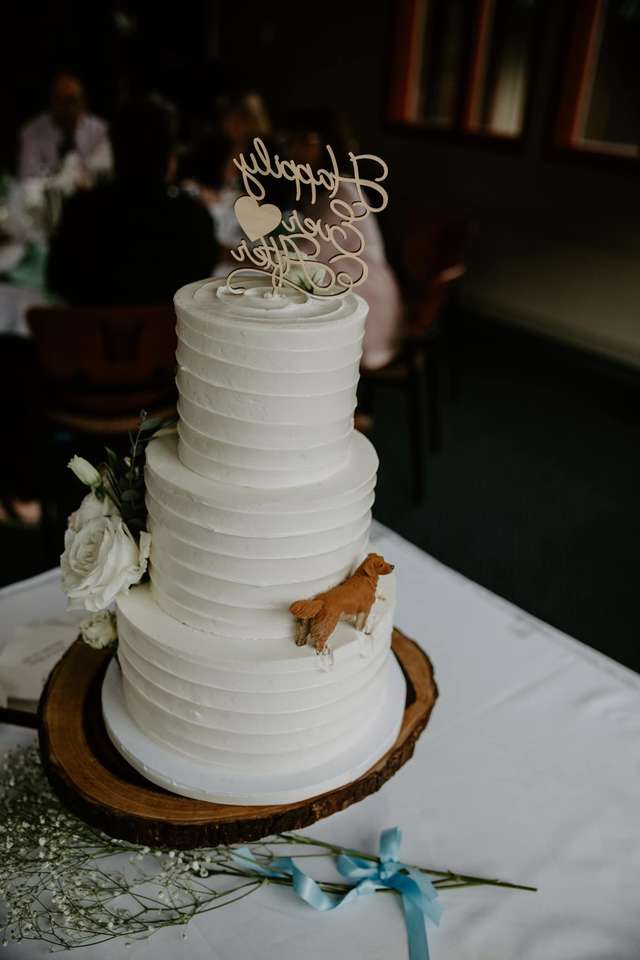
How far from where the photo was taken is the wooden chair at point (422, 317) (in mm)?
3695

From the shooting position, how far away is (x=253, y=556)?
110cm

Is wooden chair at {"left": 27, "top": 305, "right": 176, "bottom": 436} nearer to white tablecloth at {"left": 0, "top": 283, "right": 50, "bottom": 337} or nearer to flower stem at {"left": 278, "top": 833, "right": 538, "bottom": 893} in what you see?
white tablecloth at {"left": 0, "top": 283, "right": 50, "bottom": 337}

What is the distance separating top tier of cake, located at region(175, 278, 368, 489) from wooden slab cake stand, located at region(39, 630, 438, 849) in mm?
445

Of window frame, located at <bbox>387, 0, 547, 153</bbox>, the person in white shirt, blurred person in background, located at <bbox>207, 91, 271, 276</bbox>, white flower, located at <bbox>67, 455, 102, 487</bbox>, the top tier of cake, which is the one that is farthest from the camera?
window frame, located at <bbox>387, 0, 547, 153</bbox>

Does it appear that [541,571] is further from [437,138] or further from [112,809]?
[437,138]

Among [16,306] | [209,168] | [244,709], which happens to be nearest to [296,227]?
[244,709]

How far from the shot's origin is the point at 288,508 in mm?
1088

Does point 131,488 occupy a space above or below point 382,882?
above

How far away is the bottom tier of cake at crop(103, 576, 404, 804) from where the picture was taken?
3.68 feet

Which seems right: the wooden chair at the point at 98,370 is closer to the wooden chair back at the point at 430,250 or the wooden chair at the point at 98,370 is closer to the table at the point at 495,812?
the table at the point at 495,812

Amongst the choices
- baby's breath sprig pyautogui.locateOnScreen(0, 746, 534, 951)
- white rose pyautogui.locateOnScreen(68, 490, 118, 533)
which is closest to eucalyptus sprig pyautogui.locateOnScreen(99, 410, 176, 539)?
white rose pyautogui.locateOnScreen(68, 490, 118, 533)

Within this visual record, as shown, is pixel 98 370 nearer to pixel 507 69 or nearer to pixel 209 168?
pixel 209 168

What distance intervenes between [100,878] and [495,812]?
2.03 ft

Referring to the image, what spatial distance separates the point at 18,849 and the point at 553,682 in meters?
1.00
